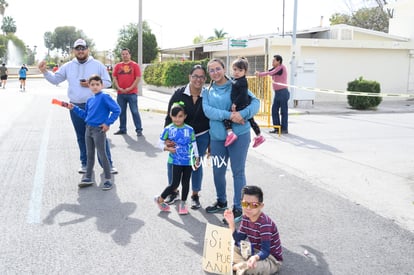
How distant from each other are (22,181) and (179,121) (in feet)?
9.75

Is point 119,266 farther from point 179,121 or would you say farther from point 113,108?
point 113,108

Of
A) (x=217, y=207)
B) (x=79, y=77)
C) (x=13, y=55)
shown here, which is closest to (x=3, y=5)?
(x=13, y=55)

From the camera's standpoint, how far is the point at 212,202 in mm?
5434

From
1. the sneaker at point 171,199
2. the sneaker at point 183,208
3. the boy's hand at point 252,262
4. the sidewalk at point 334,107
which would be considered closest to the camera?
the boy's hand at point 252,262

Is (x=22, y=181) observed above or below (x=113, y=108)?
below

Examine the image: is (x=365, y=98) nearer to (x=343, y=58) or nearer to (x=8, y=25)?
(x=343, y=58)

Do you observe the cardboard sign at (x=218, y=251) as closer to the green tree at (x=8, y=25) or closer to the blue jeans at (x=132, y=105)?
the blue jeans at (x=132, y=105)

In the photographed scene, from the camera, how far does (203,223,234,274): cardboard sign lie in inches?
137

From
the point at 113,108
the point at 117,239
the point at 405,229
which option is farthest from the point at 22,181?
the point at 405,229

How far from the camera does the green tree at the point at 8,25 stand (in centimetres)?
11531

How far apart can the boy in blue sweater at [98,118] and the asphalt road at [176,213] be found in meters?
0.30

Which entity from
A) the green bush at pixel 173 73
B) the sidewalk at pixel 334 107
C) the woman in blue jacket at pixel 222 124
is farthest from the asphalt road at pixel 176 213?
the green bush at pixel 173 73

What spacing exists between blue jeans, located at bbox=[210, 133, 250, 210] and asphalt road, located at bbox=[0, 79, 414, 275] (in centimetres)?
44

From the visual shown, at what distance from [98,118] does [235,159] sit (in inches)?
87.8
